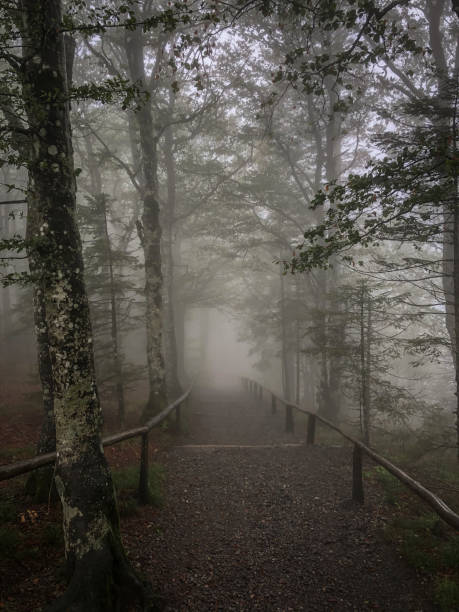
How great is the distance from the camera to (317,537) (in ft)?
19.4

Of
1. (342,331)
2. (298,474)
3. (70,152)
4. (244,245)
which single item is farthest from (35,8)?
(244,245)

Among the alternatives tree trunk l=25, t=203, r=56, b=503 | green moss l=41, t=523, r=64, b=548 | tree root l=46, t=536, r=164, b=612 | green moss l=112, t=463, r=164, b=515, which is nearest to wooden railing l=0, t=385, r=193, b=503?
green moss l=112, t=463, r=164, b=515

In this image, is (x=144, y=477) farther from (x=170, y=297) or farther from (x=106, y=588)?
(x=170, y=297)

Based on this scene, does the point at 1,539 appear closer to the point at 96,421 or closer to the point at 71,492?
the point at 71,492

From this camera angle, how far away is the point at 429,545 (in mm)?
5398

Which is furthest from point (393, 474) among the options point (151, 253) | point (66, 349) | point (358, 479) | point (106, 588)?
point (151, 253)

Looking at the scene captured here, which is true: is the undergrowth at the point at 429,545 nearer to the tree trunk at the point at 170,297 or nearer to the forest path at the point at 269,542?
the forest path at the point at 269,542

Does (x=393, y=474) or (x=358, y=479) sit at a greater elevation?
(x=393, y=474)

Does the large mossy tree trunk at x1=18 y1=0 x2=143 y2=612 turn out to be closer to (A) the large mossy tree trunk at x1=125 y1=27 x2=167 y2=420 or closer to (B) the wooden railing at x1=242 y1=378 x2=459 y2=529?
(B) the wooden railing at x1=242 y1=378 x2=459 y2=529

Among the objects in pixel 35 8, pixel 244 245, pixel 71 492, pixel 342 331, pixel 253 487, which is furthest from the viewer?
pixel 244 245

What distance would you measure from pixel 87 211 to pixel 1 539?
10.8 meters

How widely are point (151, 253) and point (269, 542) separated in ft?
30.4

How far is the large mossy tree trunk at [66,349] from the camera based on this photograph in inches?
156

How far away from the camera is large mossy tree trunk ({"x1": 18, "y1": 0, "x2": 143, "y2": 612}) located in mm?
3967
